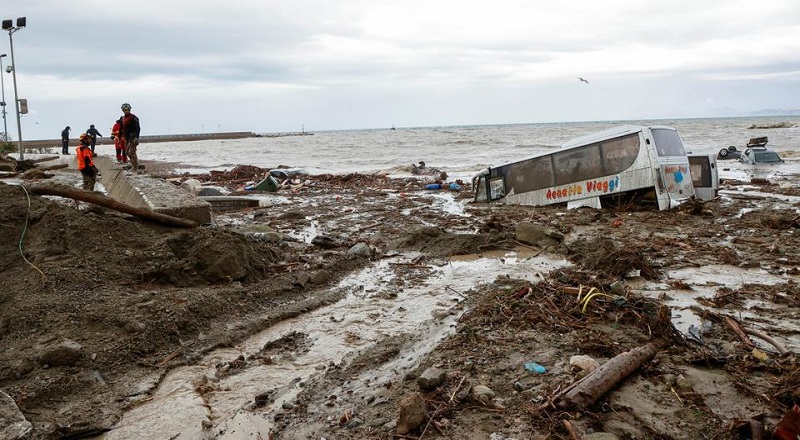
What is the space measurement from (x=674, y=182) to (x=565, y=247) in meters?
4.83

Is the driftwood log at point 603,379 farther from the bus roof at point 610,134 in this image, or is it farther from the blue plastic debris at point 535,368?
the bus roof at point 610,134

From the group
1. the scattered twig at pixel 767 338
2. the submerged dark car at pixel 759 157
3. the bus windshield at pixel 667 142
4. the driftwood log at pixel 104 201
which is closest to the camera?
the scattered twig at pixel 767 338

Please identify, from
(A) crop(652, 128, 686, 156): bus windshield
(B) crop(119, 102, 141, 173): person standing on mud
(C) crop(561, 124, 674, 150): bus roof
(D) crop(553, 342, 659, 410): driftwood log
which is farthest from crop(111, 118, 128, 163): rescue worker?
(D) crop(553, 342, 659, 410): driftwood log

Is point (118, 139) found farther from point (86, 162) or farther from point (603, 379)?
point (603, 379)

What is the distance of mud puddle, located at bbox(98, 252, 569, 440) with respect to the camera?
3861mm

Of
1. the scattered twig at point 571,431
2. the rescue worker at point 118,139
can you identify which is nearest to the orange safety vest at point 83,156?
the rescue worker at point 118,139

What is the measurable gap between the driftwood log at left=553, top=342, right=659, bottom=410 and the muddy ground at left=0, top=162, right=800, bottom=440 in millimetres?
57

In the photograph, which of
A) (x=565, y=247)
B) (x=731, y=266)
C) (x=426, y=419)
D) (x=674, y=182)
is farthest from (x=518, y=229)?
(x=426, y=419)

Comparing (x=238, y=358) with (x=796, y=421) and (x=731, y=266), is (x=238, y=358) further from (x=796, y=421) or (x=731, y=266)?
(x=731, y=266)

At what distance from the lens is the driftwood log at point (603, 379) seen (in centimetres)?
342

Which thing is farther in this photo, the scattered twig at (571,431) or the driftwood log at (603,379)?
the driftwood log at (603,379)

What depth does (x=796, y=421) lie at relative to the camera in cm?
305

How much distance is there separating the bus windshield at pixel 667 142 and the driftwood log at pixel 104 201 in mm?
9603

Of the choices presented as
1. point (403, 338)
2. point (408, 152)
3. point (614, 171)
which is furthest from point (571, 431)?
point (408, 152)
